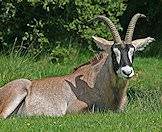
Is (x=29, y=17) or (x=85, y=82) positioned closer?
(x=85, y=82)

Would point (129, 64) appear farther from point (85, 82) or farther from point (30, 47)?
point (30, 47)

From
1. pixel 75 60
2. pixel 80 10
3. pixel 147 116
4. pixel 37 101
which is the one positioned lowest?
pixel 75 60

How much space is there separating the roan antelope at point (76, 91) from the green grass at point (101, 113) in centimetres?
53

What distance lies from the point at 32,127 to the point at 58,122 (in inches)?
23.0

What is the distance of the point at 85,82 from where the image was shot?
12.4 m

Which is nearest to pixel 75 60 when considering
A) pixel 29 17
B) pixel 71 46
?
pixel 71 46

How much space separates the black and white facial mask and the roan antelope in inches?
1.7

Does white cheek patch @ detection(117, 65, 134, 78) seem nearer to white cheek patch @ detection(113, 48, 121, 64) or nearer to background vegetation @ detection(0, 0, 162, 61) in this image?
white cheek patch @ detection(113, 48, 121, 64)

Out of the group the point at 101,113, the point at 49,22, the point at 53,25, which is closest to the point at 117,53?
the point at 101,113

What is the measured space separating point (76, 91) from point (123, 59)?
1.21m

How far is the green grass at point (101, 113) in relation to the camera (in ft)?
30.1

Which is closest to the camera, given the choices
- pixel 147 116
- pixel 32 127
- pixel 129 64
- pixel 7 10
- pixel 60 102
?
pixel 32 127

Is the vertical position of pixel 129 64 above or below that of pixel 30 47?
above

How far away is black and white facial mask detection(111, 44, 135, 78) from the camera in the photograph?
11372 millimetres
